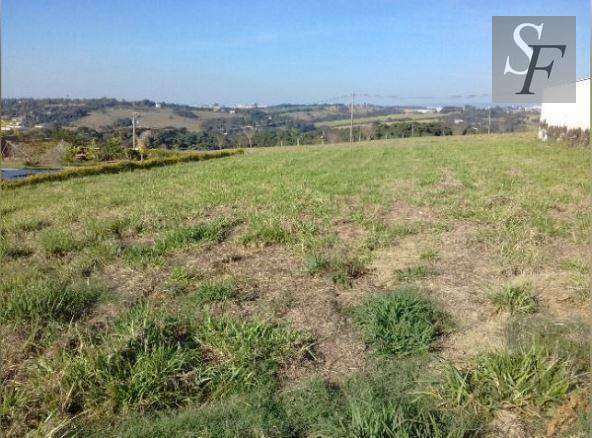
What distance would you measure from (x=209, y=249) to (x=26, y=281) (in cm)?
178

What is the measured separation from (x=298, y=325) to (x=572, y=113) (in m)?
22.9

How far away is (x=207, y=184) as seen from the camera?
10352mm

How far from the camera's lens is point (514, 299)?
3.46 m

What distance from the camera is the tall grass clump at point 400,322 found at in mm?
3006

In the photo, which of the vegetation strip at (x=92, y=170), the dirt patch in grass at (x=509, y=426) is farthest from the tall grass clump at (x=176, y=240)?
the vegetation strip at (x=92, y=170)

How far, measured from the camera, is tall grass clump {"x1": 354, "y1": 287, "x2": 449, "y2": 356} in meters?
3.01

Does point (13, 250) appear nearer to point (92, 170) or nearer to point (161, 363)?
point (161, 363)

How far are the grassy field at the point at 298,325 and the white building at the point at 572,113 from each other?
16176 mm

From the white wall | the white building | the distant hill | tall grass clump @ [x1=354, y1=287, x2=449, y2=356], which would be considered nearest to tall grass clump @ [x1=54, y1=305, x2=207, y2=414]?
tall grass clump @ [x1=354, y1=287, x2=449, y2=356]

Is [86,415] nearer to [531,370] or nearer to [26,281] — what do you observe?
[26,281]

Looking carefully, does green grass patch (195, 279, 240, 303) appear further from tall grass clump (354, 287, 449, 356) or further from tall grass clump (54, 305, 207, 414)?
tall grass clump (354, 287, 449, 356)

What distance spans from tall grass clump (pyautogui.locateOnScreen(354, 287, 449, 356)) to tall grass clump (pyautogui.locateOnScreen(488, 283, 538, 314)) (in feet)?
1.43

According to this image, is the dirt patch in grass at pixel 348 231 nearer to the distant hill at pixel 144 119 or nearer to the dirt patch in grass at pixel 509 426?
the dirt patch in grass at pixel 509 426

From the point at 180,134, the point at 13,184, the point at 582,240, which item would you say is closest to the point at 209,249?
the point at 582,240
